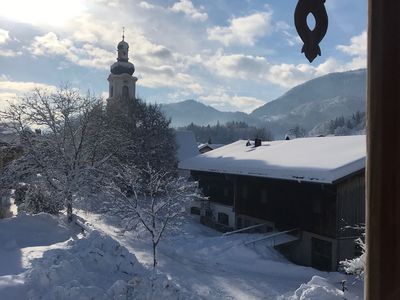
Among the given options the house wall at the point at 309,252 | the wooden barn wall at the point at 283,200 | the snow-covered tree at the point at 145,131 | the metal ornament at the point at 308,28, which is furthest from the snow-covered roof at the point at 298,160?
the metal ornament at the point at 308,28

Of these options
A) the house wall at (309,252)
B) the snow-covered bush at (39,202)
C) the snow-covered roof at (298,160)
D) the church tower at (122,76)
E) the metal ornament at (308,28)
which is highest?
the church tower at (122,76)

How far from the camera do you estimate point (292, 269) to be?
19578 millimetres

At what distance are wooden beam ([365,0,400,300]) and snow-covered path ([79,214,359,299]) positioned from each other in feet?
46.4

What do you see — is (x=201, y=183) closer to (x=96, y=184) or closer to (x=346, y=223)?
(x=96, y=184)

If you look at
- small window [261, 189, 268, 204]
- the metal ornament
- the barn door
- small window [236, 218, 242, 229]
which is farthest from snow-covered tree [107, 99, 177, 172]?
the metal ornament

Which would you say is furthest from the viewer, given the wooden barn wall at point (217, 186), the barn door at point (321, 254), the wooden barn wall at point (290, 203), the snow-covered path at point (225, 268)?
→ the wooden barn wall at point (217, 186)

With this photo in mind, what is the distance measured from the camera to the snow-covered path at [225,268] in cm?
1625

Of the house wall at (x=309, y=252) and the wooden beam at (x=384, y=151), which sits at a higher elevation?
the wooden beam at (x=384, y=151)

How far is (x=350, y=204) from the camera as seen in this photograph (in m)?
20.9

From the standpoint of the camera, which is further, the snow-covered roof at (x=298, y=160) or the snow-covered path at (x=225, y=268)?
the snow-covered roof at (x=298, y=160)

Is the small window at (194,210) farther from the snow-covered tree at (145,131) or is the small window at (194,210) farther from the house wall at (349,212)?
the house wall at (349,212)

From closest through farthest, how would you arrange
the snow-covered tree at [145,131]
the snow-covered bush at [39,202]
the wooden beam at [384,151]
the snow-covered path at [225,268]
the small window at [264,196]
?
the wooden beam at [384,151], the snow-covered path at [225,268], the small window at [264,196], the snow-covered bush at [39,202], the snow-covered tree at [145,131]

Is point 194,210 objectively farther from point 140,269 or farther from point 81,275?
point 81,275

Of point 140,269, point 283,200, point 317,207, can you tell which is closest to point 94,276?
point 140,269
